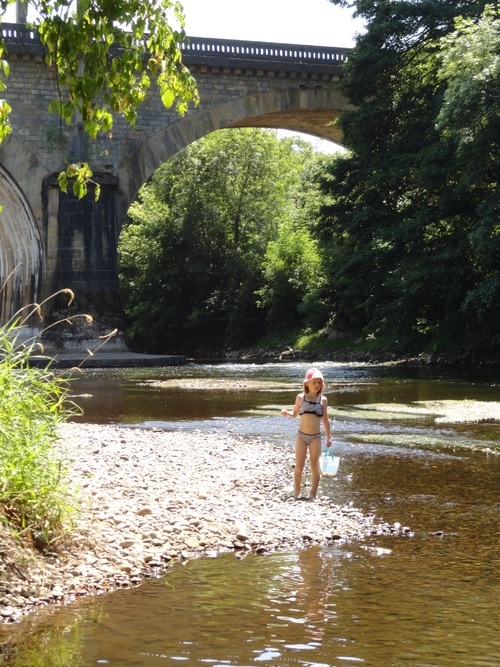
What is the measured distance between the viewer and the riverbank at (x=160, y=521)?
18.2ft

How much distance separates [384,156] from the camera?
90.3ft

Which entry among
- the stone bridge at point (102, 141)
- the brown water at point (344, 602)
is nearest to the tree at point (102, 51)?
the brown water at point (344, 602)

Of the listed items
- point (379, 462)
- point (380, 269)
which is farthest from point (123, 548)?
point (380, 269)

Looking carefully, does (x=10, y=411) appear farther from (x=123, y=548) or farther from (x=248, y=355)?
(x=248, y=355)

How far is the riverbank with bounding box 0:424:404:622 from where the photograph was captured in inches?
219

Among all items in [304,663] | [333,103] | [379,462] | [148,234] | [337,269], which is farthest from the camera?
[148,234]

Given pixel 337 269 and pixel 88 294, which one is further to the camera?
pixel 88 294

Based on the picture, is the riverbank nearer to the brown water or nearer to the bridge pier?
the brown water

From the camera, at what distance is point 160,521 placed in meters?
6.90

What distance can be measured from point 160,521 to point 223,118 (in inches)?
1154

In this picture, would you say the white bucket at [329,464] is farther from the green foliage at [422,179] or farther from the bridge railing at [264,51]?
the bridge railing at [264,51]

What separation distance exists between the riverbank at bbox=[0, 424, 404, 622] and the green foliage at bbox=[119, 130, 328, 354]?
33.6 m

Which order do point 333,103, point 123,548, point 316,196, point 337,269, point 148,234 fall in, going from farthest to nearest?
point 148,234 < point 316,196 < point 333,103 < point 337,269 < point 123,548

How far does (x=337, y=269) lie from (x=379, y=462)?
1977cm
